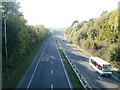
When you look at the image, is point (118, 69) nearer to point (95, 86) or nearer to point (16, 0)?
point (95, 86)

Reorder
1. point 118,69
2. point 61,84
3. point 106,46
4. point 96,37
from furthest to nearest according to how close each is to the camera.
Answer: point 96,37, point 106,46, point 118,69, point 61,84

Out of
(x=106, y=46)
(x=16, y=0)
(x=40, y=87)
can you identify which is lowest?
(x=40, y=87)

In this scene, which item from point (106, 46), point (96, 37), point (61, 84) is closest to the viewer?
→ point (61, 84)

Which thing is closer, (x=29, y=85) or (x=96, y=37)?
(x=29, y=85)

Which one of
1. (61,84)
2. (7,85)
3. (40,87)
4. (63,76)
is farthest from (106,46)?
(7,85)

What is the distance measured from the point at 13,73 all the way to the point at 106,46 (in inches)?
1007

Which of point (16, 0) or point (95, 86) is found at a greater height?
point (16, 0)

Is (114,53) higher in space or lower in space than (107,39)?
lower

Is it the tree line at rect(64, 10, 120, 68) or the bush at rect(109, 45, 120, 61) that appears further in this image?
the tree line at rect(64, 10, 120, 68)

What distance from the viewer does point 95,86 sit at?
18984 millimetres

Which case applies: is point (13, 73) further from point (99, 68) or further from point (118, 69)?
point (118, 69)

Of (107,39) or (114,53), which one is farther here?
(107,39)

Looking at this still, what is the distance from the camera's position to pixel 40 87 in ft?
60.2

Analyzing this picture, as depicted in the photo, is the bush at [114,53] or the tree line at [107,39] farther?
the tree line at [107,39]
